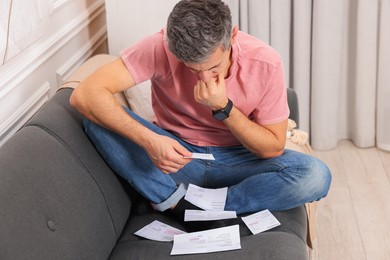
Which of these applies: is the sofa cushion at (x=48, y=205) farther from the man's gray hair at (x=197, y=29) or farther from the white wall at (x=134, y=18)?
the white wall at (x=134, y=18)

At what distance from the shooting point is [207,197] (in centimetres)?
217

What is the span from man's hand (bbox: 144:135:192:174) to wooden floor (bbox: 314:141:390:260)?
0.78 m

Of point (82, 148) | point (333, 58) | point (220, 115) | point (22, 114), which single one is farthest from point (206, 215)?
point (333, 58)

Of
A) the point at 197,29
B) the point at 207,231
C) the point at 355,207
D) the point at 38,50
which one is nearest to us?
the point at 197,29

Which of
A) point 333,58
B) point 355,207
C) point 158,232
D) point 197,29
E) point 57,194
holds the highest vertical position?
point 197,29

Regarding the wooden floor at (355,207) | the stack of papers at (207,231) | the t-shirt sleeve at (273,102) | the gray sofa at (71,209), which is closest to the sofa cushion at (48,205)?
the gray sofa at (71,209)

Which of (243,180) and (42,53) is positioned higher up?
(42,53)

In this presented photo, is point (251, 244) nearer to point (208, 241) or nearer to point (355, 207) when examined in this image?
→ point (208, 241)

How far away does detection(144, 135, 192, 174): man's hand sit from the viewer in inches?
80.0

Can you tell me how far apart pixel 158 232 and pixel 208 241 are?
177 mm

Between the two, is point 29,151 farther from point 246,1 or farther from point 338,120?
point 338,120

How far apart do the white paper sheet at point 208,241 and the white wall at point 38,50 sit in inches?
25.8

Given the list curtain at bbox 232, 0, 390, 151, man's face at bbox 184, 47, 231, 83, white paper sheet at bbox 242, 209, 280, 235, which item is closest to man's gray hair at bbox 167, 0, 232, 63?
man's face at bbox 184, 47, 231, 83

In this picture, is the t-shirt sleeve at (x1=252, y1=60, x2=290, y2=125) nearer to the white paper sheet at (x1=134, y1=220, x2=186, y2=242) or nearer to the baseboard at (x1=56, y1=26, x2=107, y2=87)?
the white paper sheet at (x1=134, y1=220, x2=186, y2=242)
